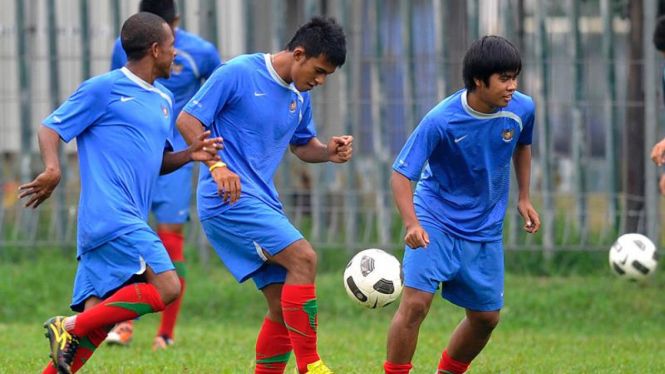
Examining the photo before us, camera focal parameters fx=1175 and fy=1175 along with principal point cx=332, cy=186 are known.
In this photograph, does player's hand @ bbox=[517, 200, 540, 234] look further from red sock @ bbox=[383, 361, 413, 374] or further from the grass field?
the grass field

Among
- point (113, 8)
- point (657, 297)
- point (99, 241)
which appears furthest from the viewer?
point (113, 8)

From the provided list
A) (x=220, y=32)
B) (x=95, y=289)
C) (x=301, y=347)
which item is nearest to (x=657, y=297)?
(x=220, y=32)

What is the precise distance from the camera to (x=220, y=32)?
10.9m

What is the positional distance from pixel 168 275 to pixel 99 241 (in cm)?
36

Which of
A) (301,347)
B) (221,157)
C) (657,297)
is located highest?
(221,157)

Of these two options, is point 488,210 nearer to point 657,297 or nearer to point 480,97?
point 480,97

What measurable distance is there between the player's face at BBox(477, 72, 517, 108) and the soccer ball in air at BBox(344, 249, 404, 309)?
3.35 feet

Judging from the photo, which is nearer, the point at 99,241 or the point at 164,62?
the point at 99,241

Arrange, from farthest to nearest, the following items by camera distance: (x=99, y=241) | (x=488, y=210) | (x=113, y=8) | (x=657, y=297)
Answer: (x=113, y=8)
(x=657, y=297)
(x=488, y=210)
(x=99, y=241)

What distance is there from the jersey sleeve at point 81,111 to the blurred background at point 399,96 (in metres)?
4.93

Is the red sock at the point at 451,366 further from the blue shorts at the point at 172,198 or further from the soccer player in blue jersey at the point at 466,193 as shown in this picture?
the blue shorts at the point at 172,198

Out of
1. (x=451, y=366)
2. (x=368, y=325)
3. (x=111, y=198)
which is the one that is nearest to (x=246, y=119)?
(x=111, y=198)

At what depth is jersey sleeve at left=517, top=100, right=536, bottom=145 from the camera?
5.94 m

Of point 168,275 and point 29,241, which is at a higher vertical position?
point 168,275
